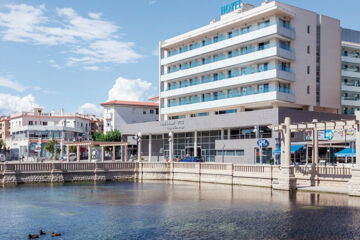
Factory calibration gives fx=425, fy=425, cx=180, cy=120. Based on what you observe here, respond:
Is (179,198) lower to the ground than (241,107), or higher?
lower

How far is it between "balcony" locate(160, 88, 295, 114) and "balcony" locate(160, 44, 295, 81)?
16.9 ft

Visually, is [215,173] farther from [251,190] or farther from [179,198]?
[179,198]

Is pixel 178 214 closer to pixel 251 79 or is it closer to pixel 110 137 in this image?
pixel 251 79

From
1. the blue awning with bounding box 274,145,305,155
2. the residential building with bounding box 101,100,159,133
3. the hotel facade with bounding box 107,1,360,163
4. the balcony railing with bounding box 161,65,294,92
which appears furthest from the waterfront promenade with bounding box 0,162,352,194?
the residential building with bounding box 101,100,159,133

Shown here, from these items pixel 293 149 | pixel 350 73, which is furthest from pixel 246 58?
pixel 350 73

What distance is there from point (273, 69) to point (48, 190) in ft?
Answer: 137

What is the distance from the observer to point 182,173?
50875mm

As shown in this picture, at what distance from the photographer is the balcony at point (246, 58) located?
67.3m

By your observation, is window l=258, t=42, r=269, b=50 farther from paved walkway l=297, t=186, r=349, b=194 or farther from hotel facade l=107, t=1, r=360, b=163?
paved walkway l=297, t=186, r=349, b=194

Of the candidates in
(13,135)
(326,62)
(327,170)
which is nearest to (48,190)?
(327,170)

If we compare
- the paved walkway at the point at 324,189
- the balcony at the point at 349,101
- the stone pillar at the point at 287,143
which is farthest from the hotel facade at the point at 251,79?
the paved walkway at the point at 324,189

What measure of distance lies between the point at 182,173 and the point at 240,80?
1041 inches

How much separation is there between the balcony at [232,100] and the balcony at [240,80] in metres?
1.85

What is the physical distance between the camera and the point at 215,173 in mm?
46594
